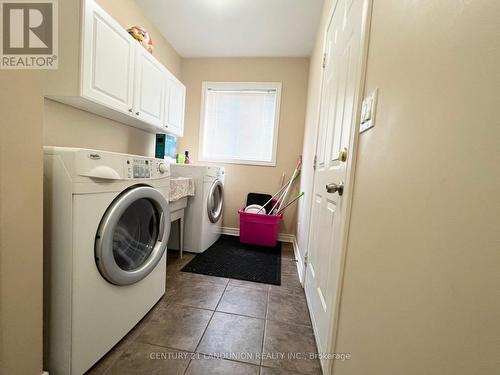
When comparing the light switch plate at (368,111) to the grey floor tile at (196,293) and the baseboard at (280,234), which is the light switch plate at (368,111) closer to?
the grey floor tile at (196,293)

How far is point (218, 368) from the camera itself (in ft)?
3.11

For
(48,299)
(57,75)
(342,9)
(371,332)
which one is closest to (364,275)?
(371,332)

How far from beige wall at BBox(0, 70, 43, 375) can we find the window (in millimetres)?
2248

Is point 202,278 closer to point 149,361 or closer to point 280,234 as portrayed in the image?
point 149,361

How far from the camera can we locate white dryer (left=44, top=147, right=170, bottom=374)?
788 millimetres

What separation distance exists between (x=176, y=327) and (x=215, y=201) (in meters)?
1.50

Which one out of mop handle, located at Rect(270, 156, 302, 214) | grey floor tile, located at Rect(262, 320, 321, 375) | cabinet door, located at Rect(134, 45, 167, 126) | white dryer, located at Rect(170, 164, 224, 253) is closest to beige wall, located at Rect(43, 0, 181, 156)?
cabinet door, located at Rect(134, 45, 167, 126)

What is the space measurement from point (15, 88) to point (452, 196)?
113 centimetres

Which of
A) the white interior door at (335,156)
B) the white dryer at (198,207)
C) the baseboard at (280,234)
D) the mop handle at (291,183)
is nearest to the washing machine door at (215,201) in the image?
the white dryer at (198,207)

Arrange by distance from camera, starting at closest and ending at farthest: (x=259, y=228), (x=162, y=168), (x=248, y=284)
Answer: (x=162, y=168), (x=248, y=284), (x=259, y=228)

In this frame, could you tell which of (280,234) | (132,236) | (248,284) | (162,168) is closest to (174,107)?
(162,168)

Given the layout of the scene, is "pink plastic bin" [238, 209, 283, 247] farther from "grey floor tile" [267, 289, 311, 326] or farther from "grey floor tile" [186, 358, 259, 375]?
"grey floor tile" [186, 358, 259, 375]

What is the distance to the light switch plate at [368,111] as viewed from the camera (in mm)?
665

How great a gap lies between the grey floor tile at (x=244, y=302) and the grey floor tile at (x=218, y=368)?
34 cm
